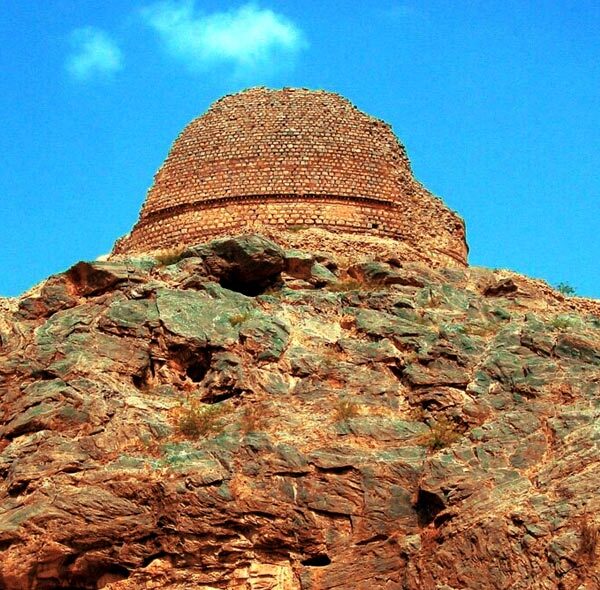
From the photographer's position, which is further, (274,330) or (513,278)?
(513,278)

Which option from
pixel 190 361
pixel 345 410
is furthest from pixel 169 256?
pixel 345 410

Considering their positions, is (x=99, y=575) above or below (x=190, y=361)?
below

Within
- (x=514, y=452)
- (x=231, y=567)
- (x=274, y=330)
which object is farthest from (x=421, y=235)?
(x=231, y=567)

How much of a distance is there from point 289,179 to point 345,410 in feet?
25.2

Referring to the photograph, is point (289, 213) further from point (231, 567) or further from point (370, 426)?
point (231, 567)

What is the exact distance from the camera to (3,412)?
2014cm

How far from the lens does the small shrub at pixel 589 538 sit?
16750 mm

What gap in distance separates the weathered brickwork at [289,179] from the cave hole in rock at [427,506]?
27.5 feet

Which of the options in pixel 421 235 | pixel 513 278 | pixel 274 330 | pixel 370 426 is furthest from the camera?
pixel 421 235

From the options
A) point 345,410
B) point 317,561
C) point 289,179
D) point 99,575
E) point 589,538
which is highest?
point 289,179

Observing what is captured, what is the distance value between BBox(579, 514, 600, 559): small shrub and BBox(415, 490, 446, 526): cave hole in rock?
2018mm

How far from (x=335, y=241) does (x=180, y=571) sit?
8.74m

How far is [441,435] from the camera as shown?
63.1 feet

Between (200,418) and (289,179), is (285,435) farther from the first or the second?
(289,179)
